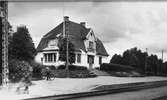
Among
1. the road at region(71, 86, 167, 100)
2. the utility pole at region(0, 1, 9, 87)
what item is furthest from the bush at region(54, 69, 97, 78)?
the utility pole at region(0, 1, 9, 87)

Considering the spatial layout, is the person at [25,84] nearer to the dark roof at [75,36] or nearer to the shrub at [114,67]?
the dark roof at [75,36]

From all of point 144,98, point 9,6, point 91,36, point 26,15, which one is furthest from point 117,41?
point 9,6

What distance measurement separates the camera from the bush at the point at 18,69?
2.86 meters

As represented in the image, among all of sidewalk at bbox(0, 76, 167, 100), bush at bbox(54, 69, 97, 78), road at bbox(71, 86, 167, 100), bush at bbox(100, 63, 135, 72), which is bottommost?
road at bbox(71, 86, 167, 100)

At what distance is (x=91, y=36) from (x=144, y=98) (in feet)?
2.77

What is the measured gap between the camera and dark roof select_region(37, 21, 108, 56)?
292 cm

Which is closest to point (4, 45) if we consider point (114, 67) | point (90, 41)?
point (90, 41)

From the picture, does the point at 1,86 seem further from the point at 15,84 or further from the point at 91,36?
the point at 91,36

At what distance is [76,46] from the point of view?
2.96 metres

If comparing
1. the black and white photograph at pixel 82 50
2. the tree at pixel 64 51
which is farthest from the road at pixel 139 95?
the tree at pixel 64 51

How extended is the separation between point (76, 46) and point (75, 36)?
107mm

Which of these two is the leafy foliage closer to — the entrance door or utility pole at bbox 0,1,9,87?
the entrance door

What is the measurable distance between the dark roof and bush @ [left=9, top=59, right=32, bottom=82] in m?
0.22

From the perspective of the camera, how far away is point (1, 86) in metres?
2.83
